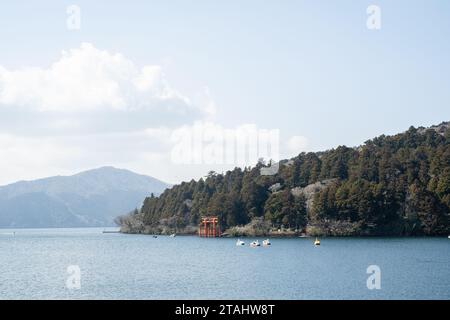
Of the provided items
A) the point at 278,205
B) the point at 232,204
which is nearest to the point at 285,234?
the point at 278,205

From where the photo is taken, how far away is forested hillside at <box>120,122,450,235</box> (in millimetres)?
141875

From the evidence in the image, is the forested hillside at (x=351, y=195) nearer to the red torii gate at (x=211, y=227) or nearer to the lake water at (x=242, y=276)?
the red torii gate at (x=211, y=227)

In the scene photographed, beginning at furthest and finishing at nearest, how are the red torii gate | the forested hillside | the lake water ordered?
the red torii gate, the forested hillside, the lake water

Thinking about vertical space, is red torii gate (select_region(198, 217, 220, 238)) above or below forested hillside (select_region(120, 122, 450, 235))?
below

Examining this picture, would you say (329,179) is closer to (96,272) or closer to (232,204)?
(232,204)

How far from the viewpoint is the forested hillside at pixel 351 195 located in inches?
5586

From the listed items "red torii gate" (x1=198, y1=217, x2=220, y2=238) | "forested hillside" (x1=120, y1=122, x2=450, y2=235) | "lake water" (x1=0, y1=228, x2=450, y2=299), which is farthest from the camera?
"red torii gate" (x1=198, y1=217, x2=220, y2=238)

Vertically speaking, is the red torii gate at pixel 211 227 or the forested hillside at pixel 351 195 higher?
the forested hillside at pixel 351 195

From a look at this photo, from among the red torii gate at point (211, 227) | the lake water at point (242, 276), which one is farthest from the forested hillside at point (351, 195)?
the lake water at point (242, 276)

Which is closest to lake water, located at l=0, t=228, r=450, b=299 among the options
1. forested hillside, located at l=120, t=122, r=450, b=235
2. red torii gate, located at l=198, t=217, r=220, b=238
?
forested hillside, located at l=120, t=122, r=450, b=235

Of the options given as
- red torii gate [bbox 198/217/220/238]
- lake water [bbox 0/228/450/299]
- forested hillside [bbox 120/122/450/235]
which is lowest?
lake water [bbox 0/228/450/299]

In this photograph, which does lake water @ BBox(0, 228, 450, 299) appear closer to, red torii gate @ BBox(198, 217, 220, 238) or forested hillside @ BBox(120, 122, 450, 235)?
forested hillside @ BBox(120, 122, 450, 235)

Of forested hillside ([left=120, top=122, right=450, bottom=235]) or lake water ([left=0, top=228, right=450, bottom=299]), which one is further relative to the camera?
forested hillside ([left=120, top=122, right=450, bottom=235])
